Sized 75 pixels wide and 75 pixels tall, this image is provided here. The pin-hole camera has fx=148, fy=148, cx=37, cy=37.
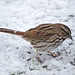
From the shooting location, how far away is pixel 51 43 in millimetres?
3457

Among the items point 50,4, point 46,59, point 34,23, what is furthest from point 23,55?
point 50,4

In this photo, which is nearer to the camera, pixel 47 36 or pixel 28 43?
pixel 47 36

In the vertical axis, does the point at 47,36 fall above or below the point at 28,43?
above

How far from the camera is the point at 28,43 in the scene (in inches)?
165

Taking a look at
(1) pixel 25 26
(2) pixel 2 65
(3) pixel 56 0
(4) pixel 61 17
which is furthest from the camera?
(3) pixel 56 0

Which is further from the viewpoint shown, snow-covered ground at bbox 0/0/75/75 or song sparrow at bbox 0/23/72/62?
song sparrow at bbox 0/23/72/62

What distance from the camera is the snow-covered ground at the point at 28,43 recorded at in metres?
3.25

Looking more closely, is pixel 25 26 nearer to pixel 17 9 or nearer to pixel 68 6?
pixel 17 9

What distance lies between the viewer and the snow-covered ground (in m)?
3.25

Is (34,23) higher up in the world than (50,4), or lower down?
lower down

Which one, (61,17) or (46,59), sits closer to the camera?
(46,59)

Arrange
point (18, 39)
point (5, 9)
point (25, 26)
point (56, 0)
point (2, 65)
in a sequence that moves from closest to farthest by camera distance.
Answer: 1. point (2, 65)
2. point (18, 39)
3. point (25, 26)
4. point (5, 9)
5. point (56, 0)

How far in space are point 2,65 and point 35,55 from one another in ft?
2.93

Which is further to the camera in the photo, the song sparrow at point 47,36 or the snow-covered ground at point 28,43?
the song sparrow at point 47,36
